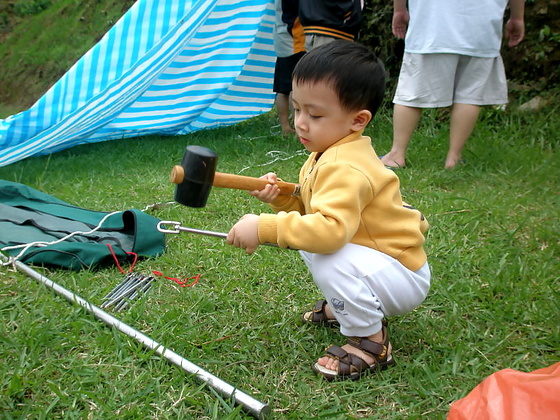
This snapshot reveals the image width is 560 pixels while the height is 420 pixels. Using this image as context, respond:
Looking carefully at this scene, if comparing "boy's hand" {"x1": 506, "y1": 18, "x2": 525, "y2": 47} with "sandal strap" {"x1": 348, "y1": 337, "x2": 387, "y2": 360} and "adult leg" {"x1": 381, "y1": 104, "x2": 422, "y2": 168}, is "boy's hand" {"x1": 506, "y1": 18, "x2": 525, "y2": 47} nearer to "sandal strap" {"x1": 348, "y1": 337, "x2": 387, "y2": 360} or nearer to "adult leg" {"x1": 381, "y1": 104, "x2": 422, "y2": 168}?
"adult leg" {"x1": 381, "y1": 104, "x2": 422, "y2": 168}

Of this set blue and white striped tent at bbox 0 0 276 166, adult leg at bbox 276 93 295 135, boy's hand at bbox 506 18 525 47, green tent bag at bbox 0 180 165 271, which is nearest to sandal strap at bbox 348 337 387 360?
green tent bag at bbox 0 180 165 271

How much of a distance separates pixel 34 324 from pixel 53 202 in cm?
131

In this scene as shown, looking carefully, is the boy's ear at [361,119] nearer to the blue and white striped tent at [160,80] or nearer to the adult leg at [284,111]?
the blue and white striped tent at [160,80]

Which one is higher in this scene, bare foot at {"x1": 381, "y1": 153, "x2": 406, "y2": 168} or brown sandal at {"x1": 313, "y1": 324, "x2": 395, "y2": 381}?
brown sandal at {"x1": 313, "y1": 324, "x2": 395, "y2": 381}

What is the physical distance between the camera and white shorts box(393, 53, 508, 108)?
3.41 m

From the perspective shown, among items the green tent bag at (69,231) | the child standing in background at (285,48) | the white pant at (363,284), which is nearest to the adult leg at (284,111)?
the child standing in background at (285,48)

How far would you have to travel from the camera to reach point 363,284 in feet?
5.10

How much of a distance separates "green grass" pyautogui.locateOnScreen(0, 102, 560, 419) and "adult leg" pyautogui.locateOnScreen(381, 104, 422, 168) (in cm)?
30

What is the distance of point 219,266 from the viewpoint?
236 cm

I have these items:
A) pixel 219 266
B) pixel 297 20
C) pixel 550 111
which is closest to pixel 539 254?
pixel 219 266

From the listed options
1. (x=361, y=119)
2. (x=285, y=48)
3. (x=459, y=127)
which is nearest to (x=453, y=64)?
(x=459, y=127)

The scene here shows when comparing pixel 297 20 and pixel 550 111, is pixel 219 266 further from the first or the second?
pixel 550 111

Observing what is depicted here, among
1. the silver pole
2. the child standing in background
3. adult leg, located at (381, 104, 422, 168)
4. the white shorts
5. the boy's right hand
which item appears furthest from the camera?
the child standing in background

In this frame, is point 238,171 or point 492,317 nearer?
point 492,317
